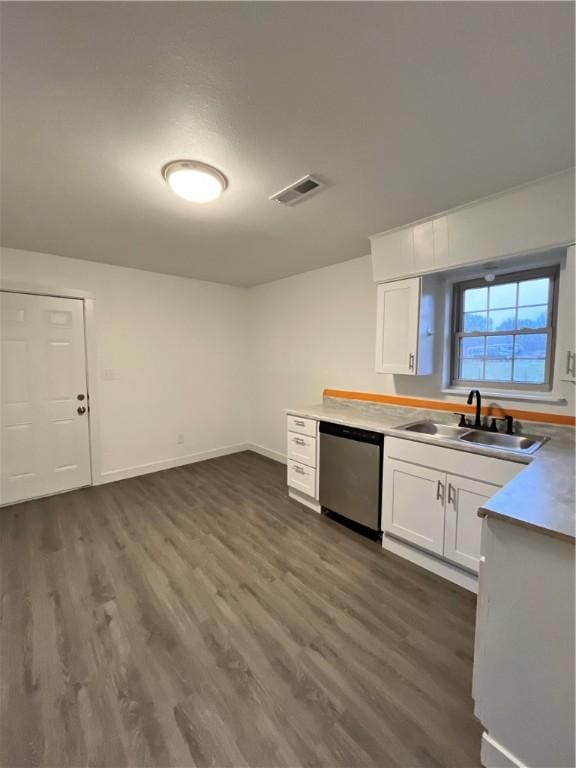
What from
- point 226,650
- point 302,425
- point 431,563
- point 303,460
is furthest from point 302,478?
point 226,650

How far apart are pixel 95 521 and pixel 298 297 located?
3.22 metres

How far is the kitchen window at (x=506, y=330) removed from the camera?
2301 millimetres

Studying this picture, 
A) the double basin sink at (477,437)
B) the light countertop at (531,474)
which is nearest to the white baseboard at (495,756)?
the light countertop at (531,474)

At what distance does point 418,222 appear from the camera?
2398mm

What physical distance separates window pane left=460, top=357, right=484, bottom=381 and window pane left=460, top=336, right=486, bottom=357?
0.17 feet

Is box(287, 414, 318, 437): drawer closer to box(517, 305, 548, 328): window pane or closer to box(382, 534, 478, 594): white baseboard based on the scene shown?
box(382, 534, 478, 594): white baseboard

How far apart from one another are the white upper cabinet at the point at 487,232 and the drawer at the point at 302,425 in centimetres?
146

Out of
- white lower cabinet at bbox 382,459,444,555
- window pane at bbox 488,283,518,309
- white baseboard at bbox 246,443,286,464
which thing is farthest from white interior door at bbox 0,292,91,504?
window pane at bbox 488,283,518,309

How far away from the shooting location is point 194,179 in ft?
5.87

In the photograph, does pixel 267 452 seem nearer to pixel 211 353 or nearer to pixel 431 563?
pixel 211 353

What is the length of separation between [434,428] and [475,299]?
1.13m

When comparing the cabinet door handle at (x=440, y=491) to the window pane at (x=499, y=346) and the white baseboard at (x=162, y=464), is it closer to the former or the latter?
the window pane at (x=499, y=346)

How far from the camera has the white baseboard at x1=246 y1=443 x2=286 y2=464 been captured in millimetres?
4447

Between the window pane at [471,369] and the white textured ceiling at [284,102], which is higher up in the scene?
the white textured ceiling at [284,102]
